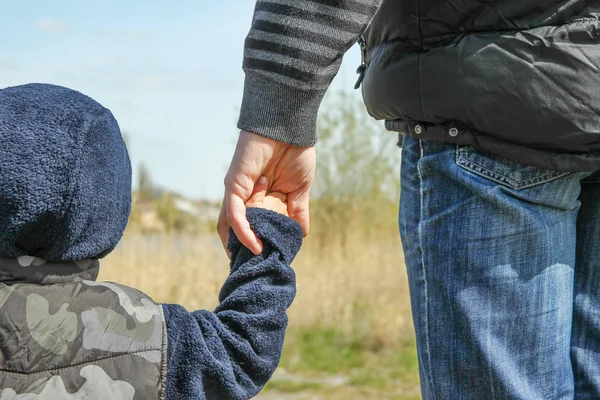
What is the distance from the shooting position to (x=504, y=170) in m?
1.48

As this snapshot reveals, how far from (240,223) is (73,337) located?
0.37 m

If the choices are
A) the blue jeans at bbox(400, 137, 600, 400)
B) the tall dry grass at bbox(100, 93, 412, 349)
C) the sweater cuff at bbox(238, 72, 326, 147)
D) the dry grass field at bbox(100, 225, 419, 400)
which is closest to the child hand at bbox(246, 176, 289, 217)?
the sweater cuff at bbox(238, 72, 326, 147)

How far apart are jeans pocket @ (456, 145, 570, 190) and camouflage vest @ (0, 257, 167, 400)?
636 millimetres

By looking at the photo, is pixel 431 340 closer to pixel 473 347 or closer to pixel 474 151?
pixel 473 347

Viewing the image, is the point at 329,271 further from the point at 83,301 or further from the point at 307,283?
the point at 83,301

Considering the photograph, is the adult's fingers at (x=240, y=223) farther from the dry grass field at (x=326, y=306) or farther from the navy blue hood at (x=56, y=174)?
the dry grass field at (x=326, y=306)

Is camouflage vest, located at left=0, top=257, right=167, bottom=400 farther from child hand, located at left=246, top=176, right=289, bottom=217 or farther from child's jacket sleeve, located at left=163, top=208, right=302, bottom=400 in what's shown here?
child hand, located at left=246, top=176, right=289, bottom=217

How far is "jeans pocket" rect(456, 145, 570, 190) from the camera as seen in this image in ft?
4.84

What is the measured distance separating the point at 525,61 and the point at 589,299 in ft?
1.74

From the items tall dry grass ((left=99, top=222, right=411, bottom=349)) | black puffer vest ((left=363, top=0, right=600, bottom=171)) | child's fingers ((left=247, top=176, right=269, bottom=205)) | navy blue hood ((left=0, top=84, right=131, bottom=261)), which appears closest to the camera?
navy blue hood ((left=0, top=84, right=131, bottom=261))

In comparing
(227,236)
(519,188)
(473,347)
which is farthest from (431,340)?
(227,236)

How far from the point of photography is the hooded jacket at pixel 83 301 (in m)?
1.32

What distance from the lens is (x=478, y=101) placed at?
147cm

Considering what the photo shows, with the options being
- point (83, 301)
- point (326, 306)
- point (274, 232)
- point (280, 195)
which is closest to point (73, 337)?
point (83, 301)
